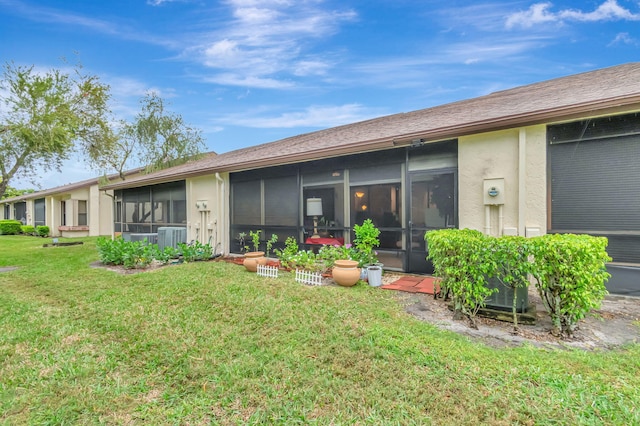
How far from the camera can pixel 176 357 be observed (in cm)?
295

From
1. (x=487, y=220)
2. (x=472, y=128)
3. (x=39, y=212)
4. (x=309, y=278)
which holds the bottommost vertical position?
(x=309, y=278)

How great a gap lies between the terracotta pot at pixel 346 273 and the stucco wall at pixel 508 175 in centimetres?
213

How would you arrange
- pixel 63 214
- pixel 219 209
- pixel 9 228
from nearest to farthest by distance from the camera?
pixel 219 209 < pixel 63 214 < pixel 9 228

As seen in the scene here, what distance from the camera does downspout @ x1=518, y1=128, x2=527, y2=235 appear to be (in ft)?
16.1

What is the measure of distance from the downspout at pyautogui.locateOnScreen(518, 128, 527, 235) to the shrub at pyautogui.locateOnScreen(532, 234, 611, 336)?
161 centimetres

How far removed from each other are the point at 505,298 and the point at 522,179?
217 cm

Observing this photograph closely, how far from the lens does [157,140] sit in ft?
72.0

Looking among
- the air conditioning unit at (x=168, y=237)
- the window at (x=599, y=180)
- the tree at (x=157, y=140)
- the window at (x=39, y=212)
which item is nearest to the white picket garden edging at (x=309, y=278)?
the window at (x=599, y=180)

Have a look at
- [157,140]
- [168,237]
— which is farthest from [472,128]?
[157,140]

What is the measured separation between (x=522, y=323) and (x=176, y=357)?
12.7ft

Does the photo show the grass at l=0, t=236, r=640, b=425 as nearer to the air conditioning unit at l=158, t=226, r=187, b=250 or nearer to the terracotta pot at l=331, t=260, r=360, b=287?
the terracotta pot at l=331, t=260, r=360, b=287

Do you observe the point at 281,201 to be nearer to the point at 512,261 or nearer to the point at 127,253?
the point at 127,253

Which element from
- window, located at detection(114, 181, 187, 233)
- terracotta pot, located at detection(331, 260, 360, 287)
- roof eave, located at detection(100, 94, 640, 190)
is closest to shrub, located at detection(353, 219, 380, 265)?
terracotta pot, located at detection(331, 260, 360, 287)

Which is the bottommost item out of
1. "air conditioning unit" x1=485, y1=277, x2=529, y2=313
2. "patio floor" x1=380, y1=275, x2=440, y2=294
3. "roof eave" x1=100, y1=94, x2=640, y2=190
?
"patio floor" x1=380, y1=275, x2=440, y2=294
